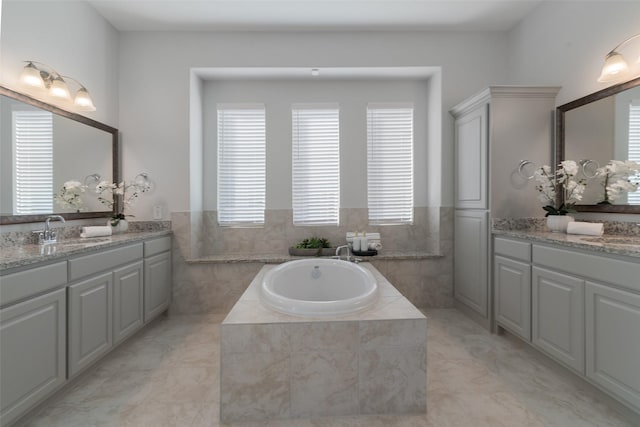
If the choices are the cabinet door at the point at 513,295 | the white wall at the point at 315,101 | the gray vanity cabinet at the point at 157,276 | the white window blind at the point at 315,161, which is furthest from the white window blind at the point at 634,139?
the gray vanity cabinet at the point at 157,276

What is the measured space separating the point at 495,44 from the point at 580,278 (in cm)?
272

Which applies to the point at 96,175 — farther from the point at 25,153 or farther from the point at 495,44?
the point at 495,44

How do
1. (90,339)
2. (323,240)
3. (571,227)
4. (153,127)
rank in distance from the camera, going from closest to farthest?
(90,339), (571,227), (153,127), (323,240)

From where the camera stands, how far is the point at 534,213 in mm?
2701

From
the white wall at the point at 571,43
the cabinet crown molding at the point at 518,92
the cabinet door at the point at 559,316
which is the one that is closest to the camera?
the cabinet door at the point at 559,316

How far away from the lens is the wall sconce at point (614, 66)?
209cm

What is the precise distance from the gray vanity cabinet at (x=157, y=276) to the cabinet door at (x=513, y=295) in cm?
311

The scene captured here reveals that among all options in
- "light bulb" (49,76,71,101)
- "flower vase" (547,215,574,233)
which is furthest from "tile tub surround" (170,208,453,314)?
"light bulb" (49,76,71,101)

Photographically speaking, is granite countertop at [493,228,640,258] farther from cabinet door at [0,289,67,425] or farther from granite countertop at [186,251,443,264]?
cabinet door at [0,289,67,425]

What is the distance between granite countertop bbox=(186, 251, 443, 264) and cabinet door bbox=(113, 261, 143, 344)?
69cm

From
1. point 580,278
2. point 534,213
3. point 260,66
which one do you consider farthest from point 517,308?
point 260,66

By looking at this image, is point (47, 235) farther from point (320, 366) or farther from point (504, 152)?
point (504, 152)

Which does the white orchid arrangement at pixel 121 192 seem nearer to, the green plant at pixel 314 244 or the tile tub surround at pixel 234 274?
the tile tub surround at pixel 234 274

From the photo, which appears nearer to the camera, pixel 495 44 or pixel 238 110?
pixel 495 44
